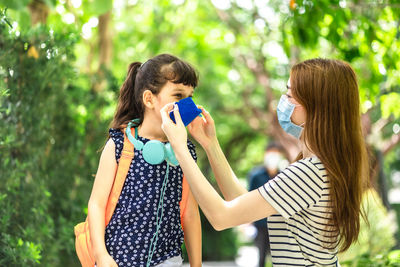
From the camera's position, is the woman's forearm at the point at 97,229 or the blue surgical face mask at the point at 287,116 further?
the blue surgical face mask at the point at 287,116

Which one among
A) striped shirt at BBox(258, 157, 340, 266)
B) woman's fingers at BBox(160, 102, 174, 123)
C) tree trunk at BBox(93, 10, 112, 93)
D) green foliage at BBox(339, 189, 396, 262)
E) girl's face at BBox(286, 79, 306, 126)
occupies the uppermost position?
tree trunk at BBox(93, 10, 112, 93)

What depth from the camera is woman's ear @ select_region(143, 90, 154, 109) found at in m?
2.59

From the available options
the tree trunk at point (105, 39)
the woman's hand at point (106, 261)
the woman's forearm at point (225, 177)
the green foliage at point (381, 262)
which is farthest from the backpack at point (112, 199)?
the tree trunk at point (105, 39)

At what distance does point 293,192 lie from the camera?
2324 millimetres

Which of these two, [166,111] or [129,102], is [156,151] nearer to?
[166,111]

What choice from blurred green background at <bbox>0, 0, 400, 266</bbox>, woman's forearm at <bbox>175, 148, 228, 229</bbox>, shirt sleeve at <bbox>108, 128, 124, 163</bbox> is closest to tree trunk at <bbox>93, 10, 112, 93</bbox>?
blurred green background at <bbox>0, 0, 400, 266</bbox>

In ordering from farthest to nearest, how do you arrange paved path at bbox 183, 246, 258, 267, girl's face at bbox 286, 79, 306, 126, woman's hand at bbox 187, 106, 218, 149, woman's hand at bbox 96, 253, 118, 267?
paved path at bbox 183, 246, 258, 267, woman's hand at bbox 187, 106, 218, 149, girl's face at bbox 286, 79, 306, 126, woman's hand at bbox 96, 253, 118, 267

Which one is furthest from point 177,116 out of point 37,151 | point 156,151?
point 37,151

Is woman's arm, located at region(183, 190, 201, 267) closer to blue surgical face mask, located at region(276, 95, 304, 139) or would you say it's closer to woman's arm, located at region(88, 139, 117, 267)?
woman's arm, located at region(88, 139, 117, 267)

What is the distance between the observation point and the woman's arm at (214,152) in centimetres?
274

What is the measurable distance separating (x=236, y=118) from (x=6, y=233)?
14.8 m

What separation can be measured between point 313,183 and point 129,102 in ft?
3.43

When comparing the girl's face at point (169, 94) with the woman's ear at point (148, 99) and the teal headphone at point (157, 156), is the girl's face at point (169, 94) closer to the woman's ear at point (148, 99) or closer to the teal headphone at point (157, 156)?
the woman's ear at point (148, 99)

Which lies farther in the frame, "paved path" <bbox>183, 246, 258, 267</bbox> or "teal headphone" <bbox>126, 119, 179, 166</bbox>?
"paved path" <bbox>183, 246, 258, 267</bbox>
